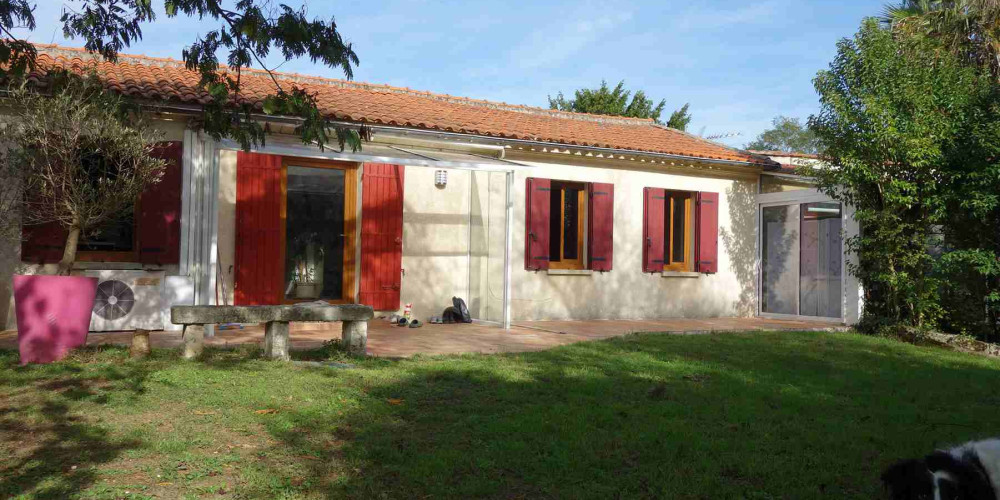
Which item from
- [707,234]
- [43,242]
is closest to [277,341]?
[43,242]

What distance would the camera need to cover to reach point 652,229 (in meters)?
11.9

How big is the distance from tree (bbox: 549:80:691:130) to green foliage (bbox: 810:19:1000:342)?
15855 mm

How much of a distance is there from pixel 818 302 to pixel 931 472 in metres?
9.66

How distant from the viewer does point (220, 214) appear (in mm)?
9422

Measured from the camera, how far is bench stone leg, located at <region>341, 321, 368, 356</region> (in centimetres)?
672

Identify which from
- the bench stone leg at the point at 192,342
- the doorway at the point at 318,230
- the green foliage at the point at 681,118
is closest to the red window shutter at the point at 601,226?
the doorway at the point at 318,230

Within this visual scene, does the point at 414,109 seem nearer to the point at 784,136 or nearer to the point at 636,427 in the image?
the point at 636,427

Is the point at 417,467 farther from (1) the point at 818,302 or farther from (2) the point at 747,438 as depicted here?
(1) the point at 818,302

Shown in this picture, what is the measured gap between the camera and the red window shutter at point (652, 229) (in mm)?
11875

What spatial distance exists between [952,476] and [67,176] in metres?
7.14

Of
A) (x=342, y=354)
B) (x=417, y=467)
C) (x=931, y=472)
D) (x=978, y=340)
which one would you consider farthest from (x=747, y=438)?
(x=978, y=340)

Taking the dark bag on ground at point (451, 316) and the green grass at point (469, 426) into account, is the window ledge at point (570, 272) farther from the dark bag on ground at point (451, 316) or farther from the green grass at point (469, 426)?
the green grass at point (469, 426)

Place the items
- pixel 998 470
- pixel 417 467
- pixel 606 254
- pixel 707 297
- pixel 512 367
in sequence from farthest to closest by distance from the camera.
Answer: pixel 707 297
pixel 606 254
pixel 512 367
pixel 417 467
pixel 998 470

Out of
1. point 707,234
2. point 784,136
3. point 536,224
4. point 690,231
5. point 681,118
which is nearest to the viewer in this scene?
point 536,224
